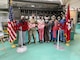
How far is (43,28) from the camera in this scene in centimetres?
716

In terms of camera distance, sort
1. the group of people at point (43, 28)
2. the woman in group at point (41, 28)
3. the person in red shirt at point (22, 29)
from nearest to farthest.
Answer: the person in red shirt at point (22, 29), the group of people at point (43, 28), the woman in group at point (41, 28)

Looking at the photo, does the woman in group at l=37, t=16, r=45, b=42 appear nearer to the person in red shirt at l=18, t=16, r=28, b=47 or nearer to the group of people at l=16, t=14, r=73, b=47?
the group of people at l=16, t=14, r=73, b=47

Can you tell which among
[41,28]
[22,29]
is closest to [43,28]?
[41,28]

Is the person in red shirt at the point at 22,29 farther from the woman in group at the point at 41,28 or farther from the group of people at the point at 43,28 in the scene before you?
the woman in group at the point at 41,28

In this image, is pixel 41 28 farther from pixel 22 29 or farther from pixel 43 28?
pixel 22 29

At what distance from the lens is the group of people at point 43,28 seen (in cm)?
636

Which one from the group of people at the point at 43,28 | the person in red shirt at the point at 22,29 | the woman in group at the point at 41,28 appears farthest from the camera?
the woman in group at the point at 41,28

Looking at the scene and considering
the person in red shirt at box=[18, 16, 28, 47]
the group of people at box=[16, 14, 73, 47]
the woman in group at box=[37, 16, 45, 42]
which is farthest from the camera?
the woman in group at box=[37, 16, 45, 42]

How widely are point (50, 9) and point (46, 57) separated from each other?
22.1ft

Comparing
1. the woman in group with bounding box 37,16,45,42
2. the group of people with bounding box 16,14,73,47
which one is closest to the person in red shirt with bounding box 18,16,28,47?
the group of people with bounding box 16,14,73,47

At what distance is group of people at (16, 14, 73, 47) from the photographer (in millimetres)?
6362

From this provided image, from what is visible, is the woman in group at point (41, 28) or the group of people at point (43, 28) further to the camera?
the woman in group at point (41, 28)

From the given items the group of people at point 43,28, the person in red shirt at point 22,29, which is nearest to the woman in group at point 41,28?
the group of people at point 43,28

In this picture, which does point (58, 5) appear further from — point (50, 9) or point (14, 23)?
point (14, 23)
